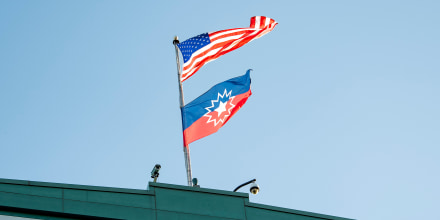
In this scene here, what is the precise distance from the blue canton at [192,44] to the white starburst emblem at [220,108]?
6.01 ft

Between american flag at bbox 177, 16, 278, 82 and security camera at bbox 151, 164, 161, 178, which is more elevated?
american flag at bbox 177, 16, 278, 82

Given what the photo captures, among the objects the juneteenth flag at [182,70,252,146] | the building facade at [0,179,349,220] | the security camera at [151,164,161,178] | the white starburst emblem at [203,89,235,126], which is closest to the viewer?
the building facade at [0,179,349,220]

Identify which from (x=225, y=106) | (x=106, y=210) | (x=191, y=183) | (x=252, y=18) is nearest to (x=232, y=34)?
(x=252, y=18)

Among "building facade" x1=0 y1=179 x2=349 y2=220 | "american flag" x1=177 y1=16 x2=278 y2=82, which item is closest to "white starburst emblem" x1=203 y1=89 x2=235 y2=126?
"american flag" x1=177 y1=16 x2=278 y2=82

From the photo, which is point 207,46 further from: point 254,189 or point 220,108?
point 254,189

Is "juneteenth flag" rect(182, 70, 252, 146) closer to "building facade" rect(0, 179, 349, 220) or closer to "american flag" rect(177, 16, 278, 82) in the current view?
"american flag" rect(177, 16, 278, 82)

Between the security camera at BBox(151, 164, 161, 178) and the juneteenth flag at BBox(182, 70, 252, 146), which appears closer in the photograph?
the security camera at BBox(151, 164, 161, 178)

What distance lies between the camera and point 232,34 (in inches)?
859

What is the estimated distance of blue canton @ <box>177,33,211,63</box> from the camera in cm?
2134

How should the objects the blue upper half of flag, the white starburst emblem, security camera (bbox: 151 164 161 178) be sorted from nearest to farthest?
security camera (bbox: 151 164 161 178) → the blue upper half of flag → the white starburst emblem

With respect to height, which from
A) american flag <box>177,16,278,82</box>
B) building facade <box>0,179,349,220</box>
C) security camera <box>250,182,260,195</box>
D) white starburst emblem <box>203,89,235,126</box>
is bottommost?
building facade <box>0,179,349,220</box>

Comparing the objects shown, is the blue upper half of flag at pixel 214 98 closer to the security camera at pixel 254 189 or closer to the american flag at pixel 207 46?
the american flag at pixel 207 46

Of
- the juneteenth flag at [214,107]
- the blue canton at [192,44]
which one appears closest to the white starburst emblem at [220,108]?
the juneteenth flag at [214,107]

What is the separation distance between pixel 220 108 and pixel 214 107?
0.63 ft
